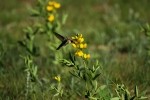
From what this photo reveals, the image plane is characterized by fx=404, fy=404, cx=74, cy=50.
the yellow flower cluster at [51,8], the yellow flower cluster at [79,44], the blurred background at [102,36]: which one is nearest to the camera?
the yellow flower cluster at [79,44]

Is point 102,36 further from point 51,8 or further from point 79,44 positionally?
point 79,44

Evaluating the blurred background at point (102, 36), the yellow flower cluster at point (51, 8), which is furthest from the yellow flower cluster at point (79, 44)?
the yellow flower cluster at point (51, 8)

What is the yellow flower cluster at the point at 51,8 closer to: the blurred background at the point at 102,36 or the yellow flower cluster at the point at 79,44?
the blurred background at the point at 102,36

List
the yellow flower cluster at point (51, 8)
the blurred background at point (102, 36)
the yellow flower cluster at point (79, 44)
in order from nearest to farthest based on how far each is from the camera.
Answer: the yellow flower cluster at point (79, 44) → the blurred background at point (102, 36) → the yellow flower cluster at point (51, 8)

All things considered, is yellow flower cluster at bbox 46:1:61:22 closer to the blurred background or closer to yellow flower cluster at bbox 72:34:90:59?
the blurred background

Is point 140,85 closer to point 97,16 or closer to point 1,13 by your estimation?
point 97,16

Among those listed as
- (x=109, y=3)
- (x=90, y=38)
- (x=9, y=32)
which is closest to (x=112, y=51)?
(x=90, y=38)

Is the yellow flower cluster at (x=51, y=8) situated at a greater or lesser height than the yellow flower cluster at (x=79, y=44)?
greater

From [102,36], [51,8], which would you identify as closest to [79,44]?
[51,8]

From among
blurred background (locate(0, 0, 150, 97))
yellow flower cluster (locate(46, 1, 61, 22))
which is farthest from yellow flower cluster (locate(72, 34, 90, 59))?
yellow flower cluster (locate(46, 1, 61, 22))
